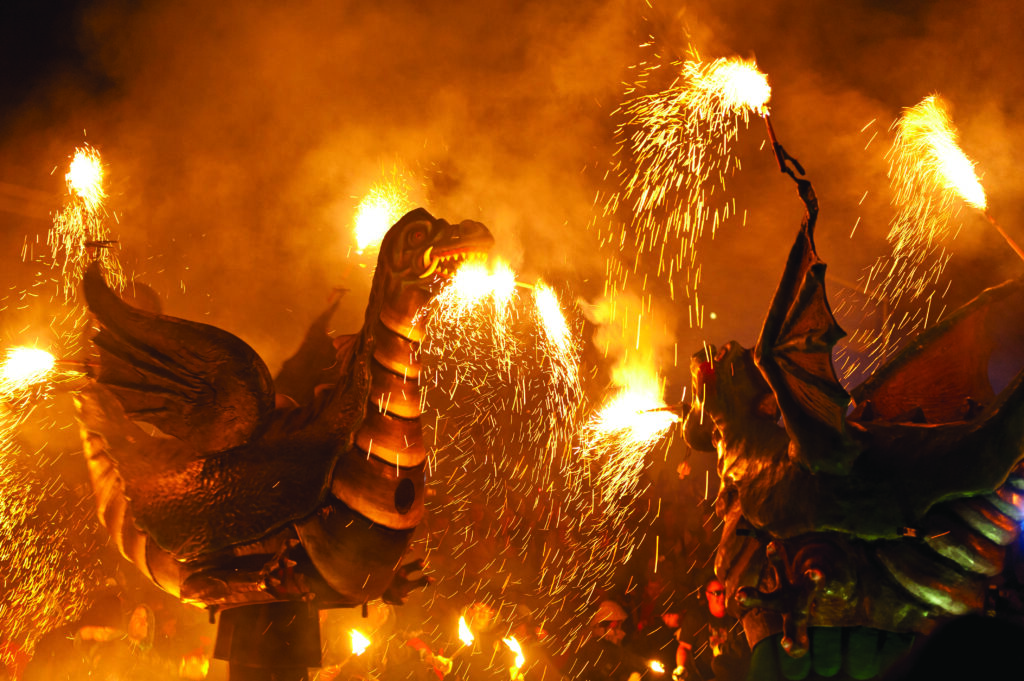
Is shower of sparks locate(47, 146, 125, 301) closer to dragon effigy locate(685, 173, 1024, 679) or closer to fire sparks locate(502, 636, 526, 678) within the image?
fire sparks locate(502, 636, 526, 678)

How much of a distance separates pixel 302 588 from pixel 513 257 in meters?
3.62

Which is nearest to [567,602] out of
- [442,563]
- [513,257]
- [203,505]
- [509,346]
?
[442,563]

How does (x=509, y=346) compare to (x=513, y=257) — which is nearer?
(x=513, y=257)

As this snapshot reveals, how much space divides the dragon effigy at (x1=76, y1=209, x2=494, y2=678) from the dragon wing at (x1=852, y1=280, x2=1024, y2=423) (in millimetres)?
1778

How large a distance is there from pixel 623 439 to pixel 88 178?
4863 mm

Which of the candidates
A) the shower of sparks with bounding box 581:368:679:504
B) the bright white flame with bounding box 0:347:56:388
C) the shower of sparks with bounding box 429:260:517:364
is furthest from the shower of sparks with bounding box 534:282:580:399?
the bright white flame with bounding box 0:347:56:388

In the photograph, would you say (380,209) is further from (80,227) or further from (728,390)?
(728,390)

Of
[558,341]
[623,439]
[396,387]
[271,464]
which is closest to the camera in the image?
[271,464]

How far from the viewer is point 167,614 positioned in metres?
5.78

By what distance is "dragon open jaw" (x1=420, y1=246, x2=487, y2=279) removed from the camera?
3178mm

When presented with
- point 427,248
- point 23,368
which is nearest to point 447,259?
point 427,248

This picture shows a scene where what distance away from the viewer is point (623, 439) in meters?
6.70

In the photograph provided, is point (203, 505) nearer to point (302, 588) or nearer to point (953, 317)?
point (302, 588)

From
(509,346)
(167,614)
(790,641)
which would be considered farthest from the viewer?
(509,346)
